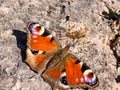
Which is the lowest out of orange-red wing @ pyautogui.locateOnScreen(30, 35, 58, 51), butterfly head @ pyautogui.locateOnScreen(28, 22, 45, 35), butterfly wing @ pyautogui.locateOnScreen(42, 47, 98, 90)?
butterfly wing @ pyautogui.locateOnScreen(42, 47, 98, 90)

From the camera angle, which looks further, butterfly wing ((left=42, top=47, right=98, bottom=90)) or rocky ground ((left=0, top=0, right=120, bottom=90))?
rocky ground ((left=0, top=0, right=120, bottom=90))

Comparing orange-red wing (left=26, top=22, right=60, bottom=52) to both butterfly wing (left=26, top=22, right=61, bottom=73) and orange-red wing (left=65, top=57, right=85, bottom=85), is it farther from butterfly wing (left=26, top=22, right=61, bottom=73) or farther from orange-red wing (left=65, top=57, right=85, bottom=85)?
orange-red wing (left=65, top=57, right=85, bottom=85)

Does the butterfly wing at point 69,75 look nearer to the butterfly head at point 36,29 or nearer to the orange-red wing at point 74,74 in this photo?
the orange-red wing at point 74,74

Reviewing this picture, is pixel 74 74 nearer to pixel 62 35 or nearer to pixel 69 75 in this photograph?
pixel 69 75

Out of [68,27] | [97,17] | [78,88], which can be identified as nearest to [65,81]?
[78,88]

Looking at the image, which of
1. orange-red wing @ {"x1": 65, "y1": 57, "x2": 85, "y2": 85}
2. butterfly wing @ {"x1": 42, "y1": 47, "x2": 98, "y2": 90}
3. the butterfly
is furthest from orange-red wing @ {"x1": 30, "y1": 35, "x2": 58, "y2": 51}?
orange-red wing @ {"x1": 65, "y1": 57, "x2": 85, "y2": 85}

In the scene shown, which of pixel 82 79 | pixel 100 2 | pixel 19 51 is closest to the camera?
pixel 82 79

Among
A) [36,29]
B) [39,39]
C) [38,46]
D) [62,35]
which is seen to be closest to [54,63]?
[38,46]

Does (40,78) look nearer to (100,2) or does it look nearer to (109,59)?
(109,59)
